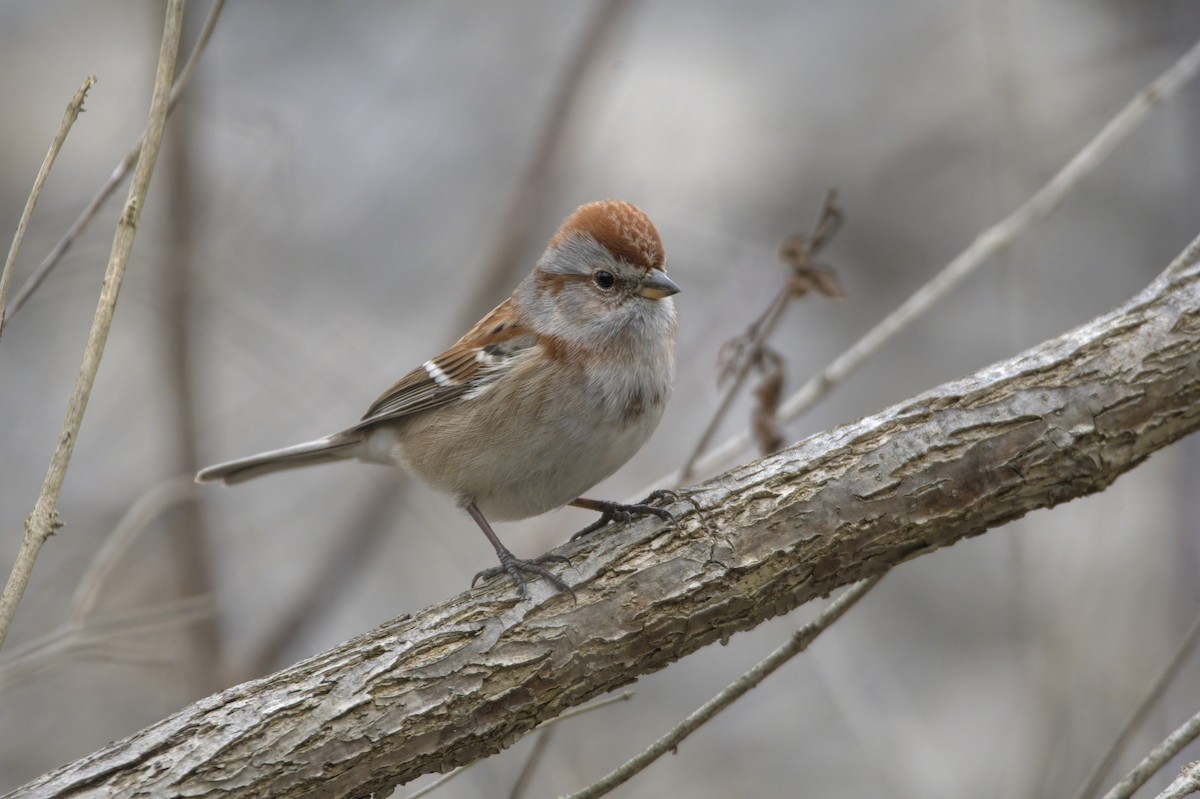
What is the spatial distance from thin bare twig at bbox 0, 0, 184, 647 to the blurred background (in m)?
1.58

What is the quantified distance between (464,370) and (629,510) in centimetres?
96

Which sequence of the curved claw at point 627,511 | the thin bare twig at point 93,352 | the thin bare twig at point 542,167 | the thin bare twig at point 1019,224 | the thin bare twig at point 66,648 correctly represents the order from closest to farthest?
the thin bare twig at point 93,352 < the curved claw at point 627,511 < the thin bare twig at point 66,648 < the thin bare twig at point 1019,224 < the thin bare twig at point 542,167

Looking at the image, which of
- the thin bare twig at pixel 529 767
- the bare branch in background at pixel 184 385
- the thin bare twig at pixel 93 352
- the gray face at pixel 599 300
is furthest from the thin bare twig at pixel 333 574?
the thin bare twig at pixel 93 352

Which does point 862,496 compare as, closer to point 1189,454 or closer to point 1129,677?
point 1129,677

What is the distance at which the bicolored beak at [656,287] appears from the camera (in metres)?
3.67

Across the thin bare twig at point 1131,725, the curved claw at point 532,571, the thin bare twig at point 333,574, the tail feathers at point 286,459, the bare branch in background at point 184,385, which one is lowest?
the thin bare twig at point 1131,725

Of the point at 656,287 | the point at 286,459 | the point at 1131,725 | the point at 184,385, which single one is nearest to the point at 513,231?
the point at 184,385

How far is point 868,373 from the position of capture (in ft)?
23.2

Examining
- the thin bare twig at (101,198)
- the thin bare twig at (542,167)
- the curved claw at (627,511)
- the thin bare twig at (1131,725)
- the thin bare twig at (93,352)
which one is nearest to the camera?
the thin bare twig at (93,352)

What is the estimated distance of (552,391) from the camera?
137 inches

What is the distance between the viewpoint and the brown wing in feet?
12.2

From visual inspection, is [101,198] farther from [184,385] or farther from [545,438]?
[184,385]

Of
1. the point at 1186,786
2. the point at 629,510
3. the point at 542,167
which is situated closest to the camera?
the point at 1186,786

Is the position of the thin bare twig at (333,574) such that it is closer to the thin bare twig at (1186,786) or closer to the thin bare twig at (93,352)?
the thin bare twig at (93,352)
